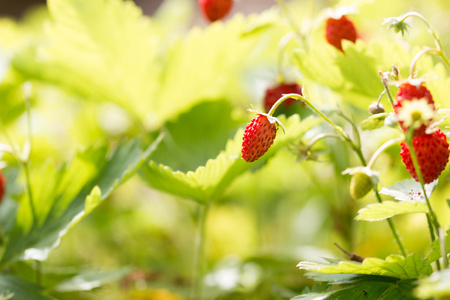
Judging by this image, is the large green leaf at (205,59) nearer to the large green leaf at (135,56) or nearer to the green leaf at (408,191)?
the large green leaf at (135,56)

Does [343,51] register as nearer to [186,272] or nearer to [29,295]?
[29,295]

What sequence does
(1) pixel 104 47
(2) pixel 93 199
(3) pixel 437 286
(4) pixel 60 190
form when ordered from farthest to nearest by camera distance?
(1) pixel 104 47 < (4) pixel 60 190 < (2) pixel 93 199 < (3) pixel 437 286

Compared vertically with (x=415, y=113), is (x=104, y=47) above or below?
above

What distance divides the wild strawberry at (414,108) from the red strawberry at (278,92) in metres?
0.30

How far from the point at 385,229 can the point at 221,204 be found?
43 cm

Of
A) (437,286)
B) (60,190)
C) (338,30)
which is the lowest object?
(437,286)

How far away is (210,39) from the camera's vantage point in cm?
86

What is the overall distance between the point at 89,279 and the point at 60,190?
0.42 ft

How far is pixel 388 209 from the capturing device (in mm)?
475

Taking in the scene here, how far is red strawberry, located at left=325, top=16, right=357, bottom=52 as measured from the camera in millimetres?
679

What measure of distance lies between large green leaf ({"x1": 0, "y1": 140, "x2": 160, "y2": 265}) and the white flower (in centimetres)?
35

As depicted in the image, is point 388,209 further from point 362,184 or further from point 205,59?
point 205,59

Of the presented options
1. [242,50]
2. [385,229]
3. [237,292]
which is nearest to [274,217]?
[385,229]

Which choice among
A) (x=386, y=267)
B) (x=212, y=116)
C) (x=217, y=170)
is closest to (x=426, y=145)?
(x=386, y=267)
